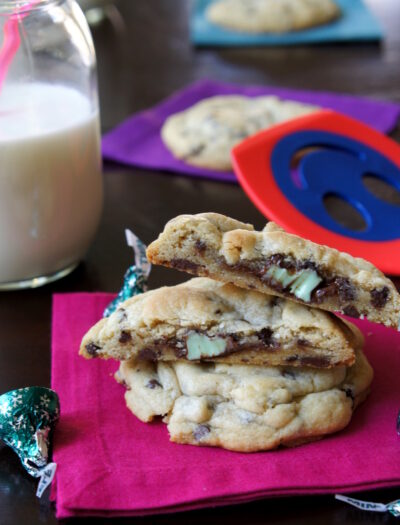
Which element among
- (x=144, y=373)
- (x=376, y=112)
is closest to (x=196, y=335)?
(x=144, y=373)

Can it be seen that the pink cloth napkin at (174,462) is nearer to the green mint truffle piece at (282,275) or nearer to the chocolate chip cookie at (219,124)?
the green mint truffle piece at (282,275)

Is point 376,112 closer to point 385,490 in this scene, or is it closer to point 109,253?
point 109,253

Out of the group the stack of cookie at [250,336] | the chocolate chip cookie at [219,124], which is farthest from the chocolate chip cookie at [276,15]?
the stack of cookie at [250,336]

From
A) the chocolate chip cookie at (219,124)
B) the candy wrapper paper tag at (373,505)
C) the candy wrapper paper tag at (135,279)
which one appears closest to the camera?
the candy wrapper paper tag at (373,505)

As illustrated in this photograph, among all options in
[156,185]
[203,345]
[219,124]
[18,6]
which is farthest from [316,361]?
[219,124]

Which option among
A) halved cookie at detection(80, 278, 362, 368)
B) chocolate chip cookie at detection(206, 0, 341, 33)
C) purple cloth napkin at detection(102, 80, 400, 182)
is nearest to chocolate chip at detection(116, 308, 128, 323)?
halved cookie at detection(80, 278, 362, 368)

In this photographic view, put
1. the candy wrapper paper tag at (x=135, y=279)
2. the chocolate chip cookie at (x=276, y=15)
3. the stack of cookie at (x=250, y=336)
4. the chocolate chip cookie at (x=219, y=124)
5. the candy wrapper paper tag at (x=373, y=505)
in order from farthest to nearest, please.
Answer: the chocolate chip cookie at (x=276, y=15)
the chocolate chip cookie at (x=219, y=124)
the candy wrapper paper tag at (x=135, y=279)
the stack of cookie at (x=250, y=336)
the candy wrapper paper tag at (x=373, y=505)

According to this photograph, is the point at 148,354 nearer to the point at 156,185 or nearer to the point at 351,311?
the point at 351,311

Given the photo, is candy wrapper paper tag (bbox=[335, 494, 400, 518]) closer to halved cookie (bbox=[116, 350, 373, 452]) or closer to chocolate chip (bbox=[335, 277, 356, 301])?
halved cookie (bbox=[116, 350, 373, 452])
